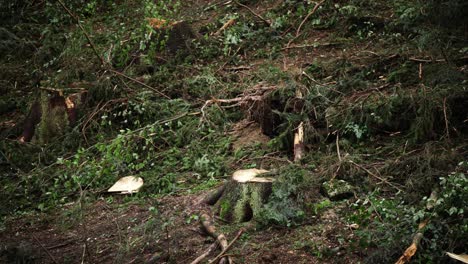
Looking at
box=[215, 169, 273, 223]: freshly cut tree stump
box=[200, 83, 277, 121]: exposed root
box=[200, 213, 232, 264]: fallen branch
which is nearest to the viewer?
box=[200, 213, 232, 264]: fallen branch

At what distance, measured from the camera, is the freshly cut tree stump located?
5895mm

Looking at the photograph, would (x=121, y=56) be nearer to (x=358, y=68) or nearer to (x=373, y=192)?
(x=358, y=68)

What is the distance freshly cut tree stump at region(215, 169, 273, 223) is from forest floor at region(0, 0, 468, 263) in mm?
152

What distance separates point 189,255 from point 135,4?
901cm

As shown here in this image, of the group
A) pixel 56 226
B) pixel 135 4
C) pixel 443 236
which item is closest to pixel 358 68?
pixel 443 236

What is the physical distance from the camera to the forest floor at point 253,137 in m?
5.48

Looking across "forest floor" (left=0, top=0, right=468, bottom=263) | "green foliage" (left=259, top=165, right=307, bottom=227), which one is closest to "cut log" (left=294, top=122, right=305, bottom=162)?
"forest floor" (left=0, top=0, right=468, bottom=263)

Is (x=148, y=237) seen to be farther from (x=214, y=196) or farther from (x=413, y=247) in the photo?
(x=413, y=247)

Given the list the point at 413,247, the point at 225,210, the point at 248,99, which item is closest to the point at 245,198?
the point at 225,210

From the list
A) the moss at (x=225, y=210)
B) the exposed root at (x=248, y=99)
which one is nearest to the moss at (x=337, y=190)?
the moss at (x=225, y=210)

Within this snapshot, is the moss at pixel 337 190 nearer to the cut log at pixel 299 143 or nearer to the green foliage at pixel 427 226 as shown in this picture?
the green foliage at pixel 427 226

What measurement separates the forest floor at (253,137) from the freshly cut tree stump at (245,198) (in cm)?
15

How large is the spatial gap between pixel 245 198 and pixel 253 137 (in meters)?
2.07

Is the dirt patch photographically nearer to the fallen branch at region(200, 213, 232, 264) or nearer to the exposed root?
the fallen branch at region(200, 213, 232, 264)
